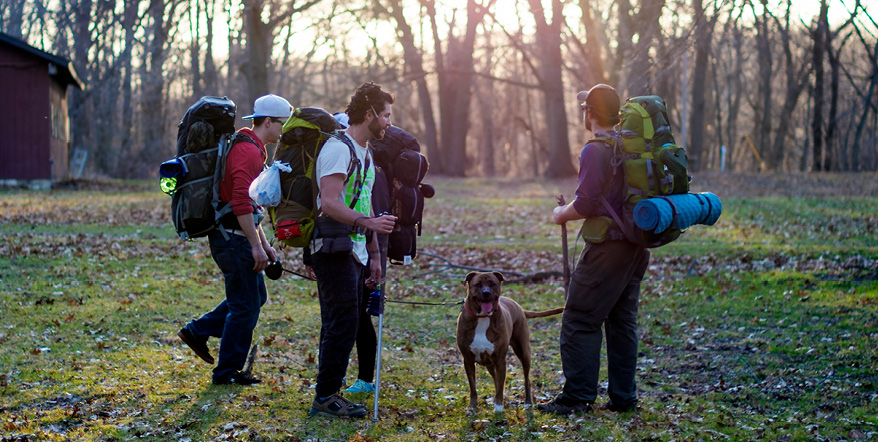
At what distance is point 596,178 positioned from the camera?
5680 millimetres

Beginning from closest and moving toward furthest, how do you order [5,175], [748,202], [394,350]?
[394,350], [748,202], [5,175]

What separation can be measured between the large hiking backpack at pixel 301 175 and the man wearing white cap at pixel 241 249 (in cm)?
58

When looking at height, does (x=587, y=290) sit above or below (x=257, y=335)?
above

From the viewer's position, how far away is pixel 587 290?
5902mm

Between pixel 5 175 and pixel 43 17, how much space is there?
45.0 feet

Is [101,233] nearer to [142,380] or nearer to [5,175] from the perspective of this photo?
[142,380]

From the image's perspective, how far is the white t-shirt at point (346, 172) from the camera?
208 inches

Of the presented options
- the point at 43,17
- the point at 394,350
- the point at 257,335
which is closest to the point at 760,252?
the point at 394,350

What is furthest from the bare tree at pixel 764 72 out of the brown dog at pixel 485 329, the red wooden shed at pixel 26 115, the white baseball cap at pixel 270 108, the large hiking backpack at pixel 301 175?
the large hiking backpack at pixel 301 175

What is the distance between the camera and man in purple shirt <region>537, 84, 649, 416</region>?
572cm

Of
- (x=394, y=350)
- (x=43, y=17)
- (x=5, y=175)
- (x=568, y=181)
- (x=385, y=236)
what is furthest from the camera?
(x=43, y=17)

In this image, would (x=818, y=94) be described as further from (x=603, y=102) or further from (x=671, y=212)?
(x=671, y=212)

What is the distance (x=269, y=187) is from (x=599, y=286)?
245 centimetres

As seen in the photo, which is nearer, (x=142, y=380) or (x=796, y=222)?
(x=142, y=380)
